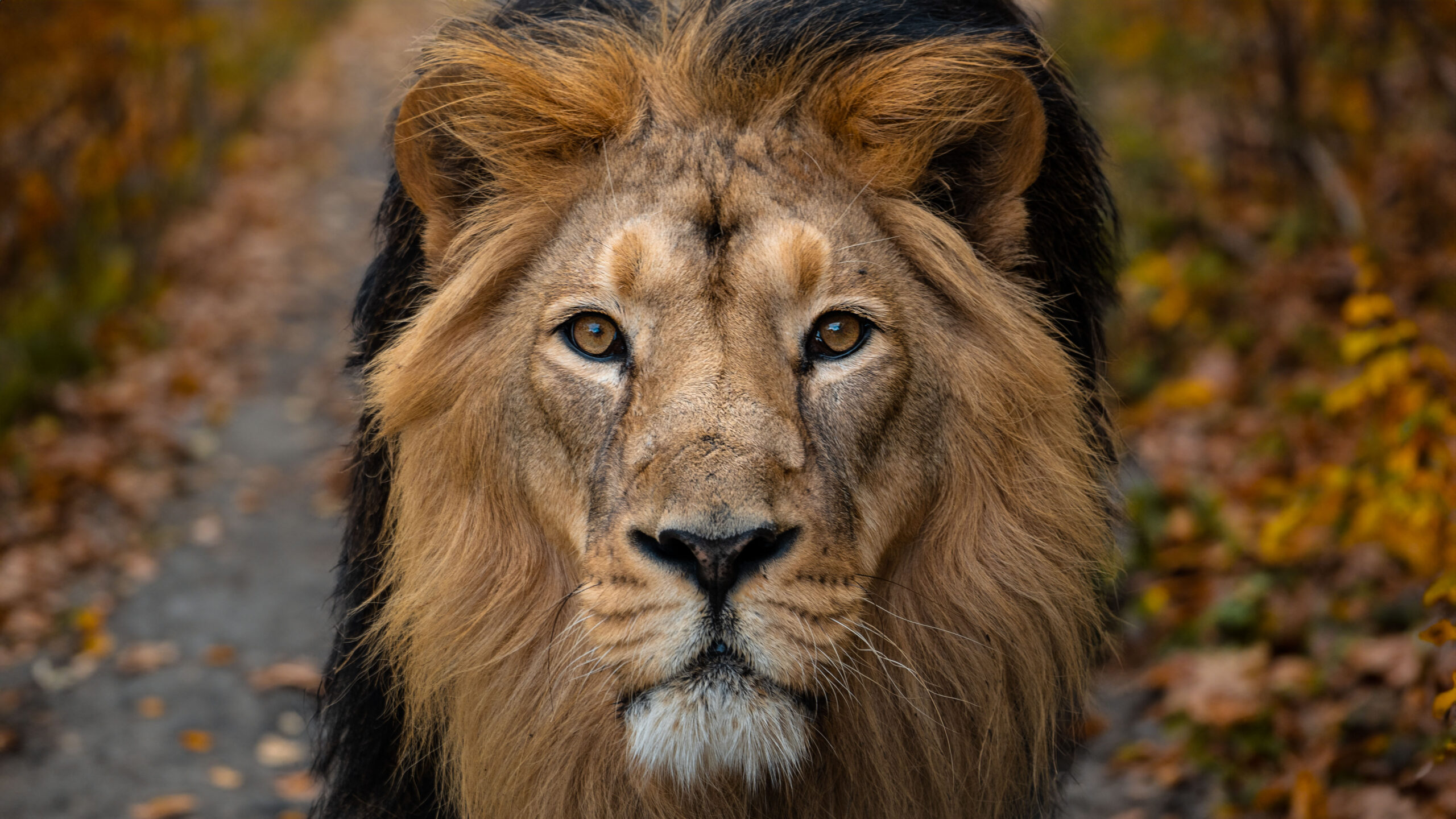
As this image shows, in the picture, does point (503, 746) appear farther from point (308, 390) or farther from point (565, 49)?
point (308, 390)

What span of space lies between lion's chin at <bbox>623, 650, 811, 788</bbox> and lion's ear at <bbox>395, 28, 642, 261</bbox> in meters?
1.00

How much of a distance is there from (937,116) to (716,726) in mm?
1167

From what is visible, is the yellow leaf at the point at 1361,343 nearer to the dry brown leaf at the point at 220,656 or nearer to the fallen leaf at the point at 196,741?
the fallen leaf at the point at 196,741

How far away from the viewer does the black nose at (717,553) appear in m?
1.87

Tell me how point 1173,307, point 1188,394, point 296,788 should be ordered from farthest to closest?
point 1173,307 < point 1188,394 < point 296,788

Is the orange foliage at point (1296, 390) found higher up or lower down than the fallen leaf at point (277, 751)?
higher up

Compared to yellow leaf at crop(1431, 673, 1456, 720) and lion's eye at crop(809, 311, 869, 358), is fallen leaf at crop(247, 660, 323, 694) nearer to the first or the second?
lion's eye at crop(809, 311, 869, 358)

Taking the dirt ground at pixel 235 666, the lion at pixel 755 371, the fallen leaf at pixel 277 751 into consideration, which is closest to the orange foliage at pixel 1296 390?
the dirt ground at pixel 235 666

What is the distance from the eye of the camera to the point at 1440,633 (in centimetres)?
238

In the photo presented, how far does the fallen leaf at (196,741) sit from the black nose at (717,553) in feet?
9.78

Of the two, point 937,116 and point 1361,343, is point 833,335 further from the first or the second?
point 1361,343

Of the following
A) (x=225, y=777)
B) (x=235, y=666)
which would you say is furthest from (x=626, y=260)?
(x=235, y=666)

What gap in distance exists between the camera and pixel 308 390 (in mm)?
7660

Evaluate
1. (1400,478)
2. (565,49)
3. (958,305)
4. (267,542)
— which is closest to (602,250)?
(565,49)
